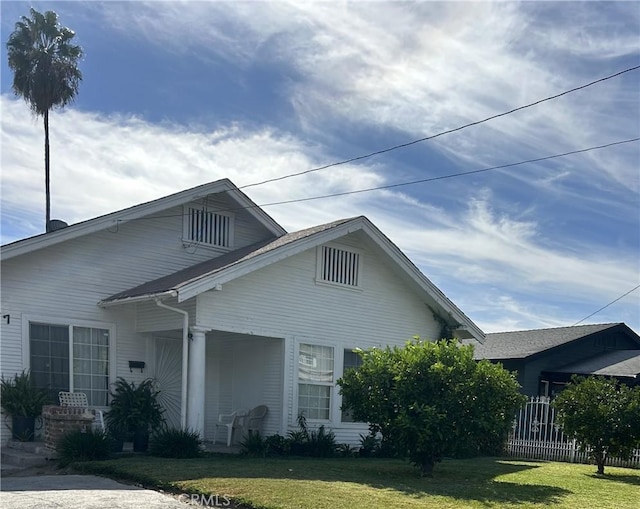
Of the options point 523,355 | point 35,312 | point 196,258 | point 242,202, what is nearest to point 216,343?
point 196,258

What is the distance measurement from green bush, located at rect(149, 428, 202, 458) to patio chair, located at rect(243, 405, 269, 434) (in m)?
2.73

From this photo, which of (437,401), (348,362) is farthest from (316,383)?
(437,401)

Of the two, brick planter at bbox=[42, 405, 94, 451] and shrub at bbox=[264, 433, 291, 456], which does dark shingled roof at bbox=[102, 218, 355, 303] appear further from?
shrub at bbox=[264, 433, 291, 456]

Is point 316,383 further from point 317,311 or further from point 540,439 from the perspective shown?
point 540,439

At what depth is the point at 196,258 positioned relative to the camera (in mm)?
16281

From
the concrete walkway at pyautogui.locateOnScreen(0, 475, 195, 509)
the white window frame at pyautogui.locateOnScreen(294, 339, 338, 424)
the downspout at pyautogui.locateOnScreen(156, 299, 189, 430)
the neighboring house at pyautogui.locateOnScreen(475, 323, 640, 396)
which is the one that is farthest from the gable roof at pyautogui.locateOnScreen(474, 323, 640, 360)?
the concrete walkway at pyautogui.locateOnScreen(0, 475, 195, 509)

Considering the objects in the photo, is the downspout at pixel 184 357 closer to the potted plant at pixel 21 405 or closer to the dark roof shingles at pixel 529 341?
the potted plant at pixel 21 405

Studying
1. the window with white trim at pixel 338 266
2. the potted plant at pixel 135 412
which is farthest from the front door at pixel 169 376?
the window with white trim at pixel 338 266

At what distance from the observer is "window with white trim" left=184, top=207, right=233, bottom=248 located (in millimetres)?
16250

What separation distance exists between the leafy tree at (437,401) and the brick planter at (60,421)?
489 centimetres

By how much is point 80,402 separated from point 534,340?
58.3 ft

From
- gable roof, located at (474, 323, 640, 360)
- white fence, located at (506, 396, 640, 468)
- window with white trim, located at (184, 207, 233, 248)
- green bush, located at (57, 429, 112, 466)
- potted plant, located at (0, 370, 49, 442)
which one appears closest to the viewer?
green bush, located at (57, 429, 112, 466)

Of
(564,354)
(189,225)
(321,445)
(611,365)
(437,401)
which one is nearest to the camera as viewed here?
(437,401)

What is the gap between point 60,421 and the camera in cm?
1201
